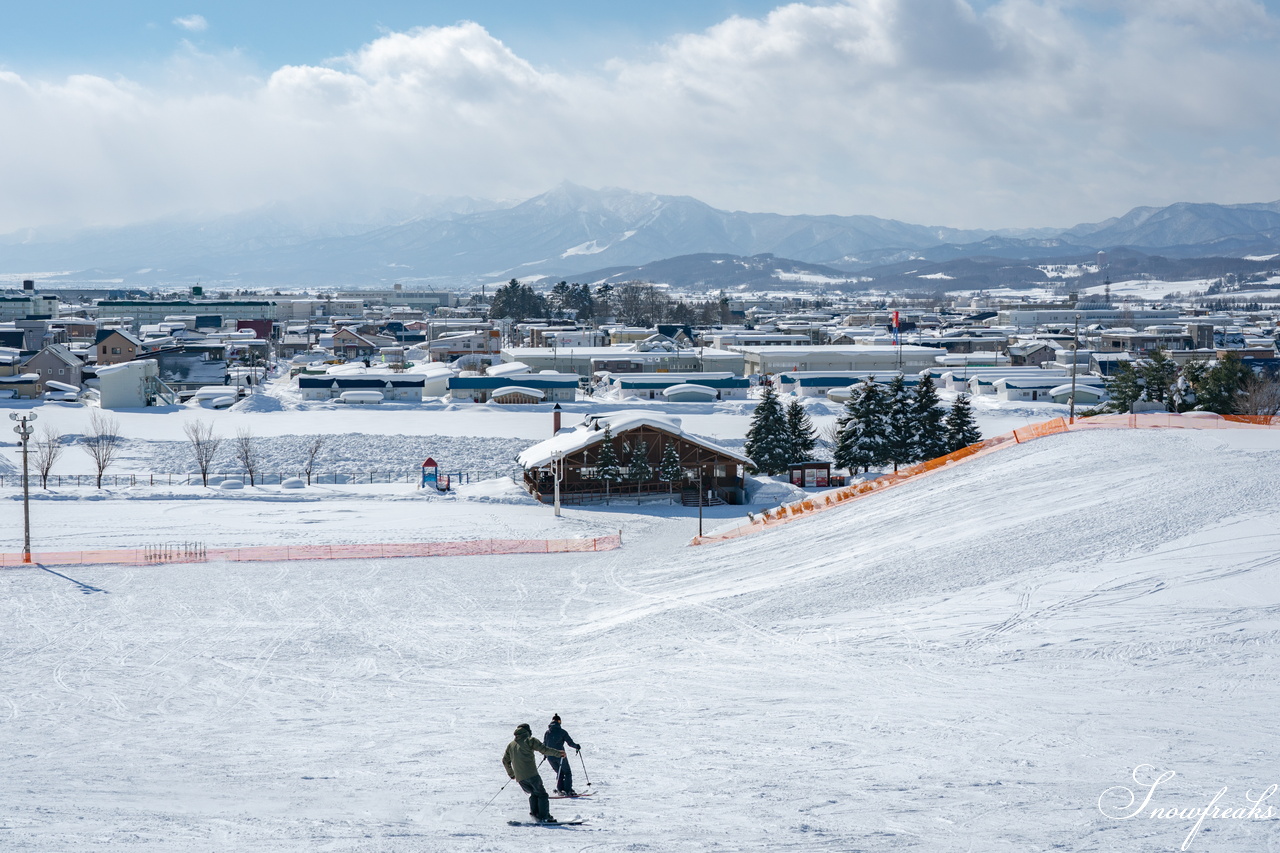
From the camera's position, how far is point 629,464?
28203mm

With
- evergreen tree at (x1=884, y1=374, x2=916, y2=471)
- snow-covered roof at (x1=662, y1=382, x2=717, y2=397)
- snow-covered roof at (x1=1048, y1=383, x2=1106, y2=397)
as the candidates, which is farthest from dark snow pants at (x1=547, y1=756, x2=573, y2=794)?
snow-covered roof at (x1=1048, y1=383, x2=1106, y2=397)

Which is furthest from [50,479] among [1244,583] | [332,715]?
[1244,583]

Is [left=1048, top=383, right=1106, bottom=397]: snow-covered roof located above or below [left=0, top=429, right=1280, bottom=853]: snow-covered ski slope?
above

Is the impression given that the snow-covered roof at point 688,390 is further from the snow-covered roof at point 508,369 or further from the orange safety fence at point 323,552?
the orange safety fence at point 323,552

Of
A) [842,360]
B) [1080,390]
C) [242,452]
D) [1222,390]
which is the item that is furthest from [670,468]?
[842,360]

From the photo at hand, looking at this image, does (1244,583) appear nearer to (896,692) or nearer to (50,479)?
(896,692)

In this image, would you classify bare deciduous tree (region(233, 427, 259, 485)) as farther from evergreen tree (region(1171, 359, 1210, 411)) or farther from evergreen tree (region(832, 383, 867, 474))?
evergreen tree (region(1171, 359, 1210, 411))

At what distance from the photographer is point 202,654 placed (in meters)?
13.1

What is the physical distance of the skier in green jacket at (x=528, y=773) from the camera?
23.8 feet

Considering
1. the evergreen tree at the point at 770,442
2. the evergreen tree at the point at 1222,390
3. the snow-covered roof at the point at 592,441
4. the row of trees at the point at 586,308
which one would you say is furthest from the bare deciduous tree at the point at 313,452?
the row of trees at the point at 586,308

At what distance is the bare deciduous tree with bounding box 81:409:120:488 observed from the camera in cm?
3026

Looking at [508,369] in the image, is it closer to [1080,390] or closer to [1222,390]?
[1080,390]

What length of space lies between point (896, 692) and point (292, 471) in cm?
Result: 2564

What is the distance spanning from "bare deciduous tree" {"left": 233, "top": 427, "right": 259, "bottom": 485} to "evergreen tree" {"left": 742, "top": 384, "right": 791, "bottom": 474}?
578 inches
